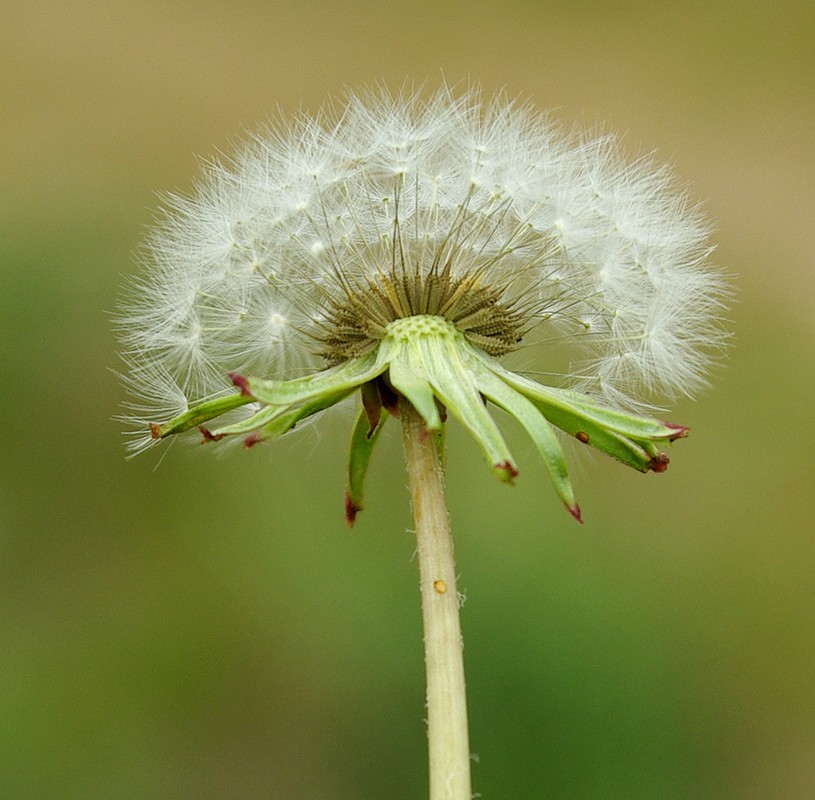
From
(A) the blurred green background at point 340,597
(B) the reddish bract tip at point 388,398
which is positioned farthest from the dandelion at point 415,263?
(A) the blurred green background at point 340,597

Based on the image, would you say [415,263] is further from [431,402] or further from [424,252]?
[431,402]

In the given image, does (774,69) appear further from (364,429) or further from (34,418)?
(364,429)

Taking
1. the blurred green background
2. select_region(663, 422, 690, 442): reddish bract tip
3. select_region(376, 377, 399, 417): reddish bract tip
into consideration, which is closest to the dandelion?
select_region(376, 377, 399, 417): reddish bract tip

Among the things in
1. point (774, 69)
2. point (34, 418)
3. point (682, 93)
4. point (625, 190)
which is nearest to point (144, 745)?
point (34, 418)

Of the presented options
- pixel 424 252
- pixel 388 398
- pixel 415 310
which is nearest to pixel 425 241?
pixel 424 252

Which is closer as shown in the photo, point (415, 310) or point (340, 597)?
point (415, 310)

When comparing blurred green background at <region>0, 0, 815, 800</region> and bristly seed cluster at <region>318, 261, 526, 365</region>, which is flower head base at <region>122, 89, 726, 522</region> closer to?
bristly seed cluster at <region>318, 261, 526, 365</region>

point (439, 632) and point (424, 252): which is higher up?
point (424, 252)
